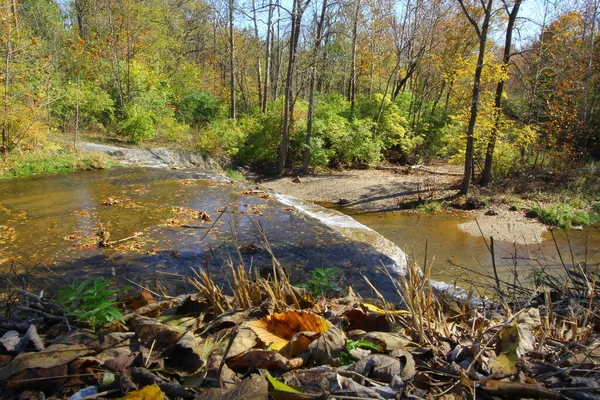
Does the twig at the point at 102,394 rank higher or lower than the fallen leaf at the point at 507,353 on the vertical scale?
lower

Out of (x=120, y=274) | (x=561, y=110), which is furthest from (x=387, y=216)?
(x=561, y=110)

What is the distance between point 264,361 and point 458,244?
980 centimetres

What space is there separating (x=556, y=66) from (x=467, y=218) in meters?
12.2

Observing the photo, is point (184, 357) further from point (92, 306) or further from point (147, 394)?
point (92, 306)

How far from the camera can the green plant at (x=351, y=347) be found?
1.60 meters

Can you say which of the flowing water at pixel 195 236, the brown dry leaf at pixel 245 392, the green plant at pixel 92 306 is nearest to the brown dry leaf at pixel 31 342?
the green plant at pixel 92 306

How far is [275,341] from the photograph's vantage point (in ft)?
5.65

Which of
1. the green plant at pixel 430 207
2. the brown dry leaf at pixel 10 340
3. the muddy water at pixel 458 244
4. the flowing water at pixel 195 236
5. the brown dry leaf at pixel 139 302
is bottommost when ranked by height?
the muddy water at pixel 458 244

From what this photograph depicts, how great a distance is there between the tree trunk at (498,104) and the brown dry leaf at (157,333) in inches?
565

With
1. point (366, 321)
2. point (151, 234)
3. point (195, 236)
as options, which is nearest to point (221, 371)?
point (366, 321)

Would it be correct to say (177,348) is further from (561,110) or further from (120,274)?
(561,110)

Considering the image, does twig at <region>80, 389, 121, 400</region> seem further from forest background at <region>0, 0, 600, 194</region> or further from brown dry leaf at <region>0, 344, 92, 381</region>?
forest background at <region>0, 0, 600, 194</region>

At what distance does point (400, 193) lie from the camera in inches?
614

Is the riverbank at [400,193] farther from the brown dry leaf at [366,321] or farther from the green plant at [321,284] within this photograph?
the brown dry leaf at [366,321]
